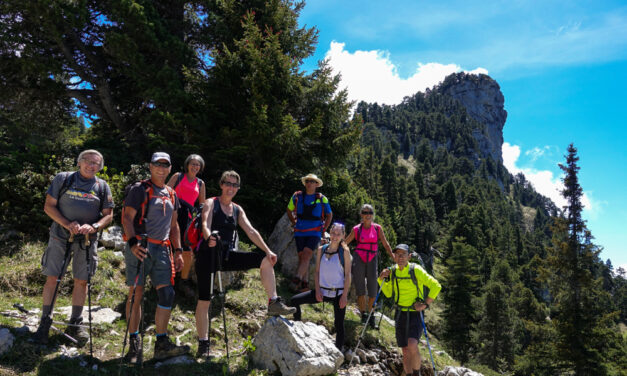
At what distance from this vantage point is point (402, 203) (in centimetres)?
8444

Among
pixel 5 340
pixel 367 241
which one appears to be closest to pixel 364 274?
pixel 367 241

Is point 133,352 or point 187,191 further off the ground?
point 187,191

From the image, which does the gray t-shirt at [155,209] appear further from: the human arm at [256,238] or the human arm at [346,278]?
the human arm at [346,278]

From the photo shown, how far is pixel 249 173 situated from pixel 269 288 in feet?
24.6

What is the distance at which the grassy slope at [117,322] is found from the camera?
12.8 feet

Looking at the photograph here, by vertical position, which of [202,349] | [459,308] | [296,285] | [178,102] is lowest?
[459,308]

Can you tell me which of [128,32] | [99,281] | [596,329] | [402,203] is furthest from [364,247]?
[402,203]

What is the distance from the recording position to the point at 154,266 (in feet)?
14.0

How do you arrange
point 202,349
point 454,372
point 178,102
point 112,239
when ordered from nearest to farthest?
point 202,349 → point 454,372 → point 112,239 → point 178,102

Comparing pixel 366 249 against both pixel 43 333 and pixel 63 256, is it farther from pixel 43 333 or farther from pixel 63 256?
pixel 43 333

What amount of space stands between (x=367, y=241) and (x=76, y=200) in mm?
5143

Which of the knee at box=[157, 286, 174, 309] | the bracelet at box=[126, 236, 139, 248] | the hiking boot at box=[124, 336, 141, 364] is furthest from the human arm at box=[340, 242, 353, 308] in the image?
the bracelet at box=[126, 236, 139, 248]

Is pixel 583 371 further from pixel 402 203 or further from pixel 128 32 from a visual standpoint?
pixel 402 203

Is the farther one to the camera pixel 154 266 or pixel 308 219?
pixel 308 219
